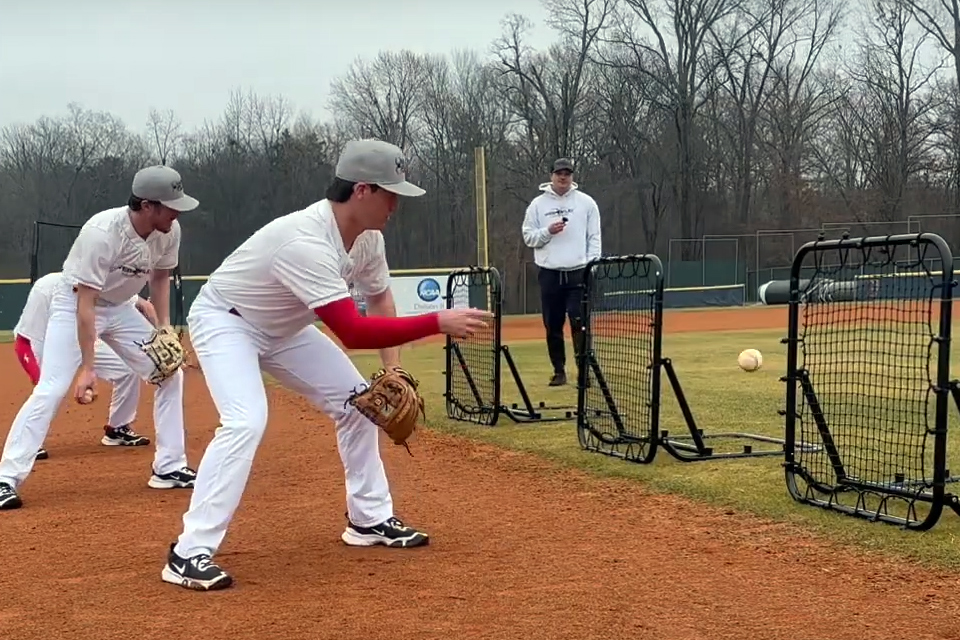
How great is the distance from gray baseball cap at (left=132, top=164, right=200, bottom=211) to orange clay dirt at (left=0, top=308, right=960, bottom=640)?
65.9 inches

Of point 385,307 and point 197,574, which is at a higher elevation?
point 385,307

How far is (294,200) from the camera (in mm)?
45000

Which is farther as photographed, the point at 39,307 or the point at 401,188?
the point at 39,307

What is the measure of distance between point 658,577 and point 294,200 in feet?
138

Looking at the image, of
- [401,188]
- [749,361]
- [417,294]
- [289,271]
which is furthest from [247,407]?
[417,294]

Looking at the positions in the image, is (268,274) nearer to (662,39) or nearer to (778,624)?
(778,624)

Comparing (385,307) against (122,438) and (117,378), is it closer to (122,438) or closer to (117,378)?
(117,378)

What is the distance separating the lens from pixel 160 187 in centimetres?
579

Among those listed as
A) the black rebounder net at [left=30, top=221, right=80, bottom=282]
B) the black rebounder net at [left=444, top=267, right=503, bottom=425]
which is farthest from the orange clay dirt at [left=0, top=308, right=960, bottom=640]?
the black rebounder net at [left=30, top=221, right=80, bottom=282]

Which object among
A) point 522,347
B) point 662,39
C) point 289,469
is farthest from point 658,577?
point 662,39

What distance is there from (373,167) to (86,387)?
7.22 ft

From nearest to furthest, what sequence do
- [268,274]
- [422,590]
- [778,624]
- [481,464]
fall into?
[778,624], [422,590], [268,274], [481,464]

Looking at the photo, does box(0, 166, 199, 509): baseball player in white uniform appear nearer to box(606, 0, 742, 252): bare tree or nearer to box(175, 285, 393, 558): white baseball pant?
box(175, 285, 393, 558): white baseball pant

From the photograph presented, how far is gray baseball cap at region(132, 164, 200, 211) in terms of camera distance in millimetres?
5785
